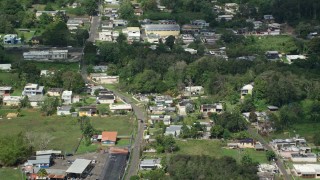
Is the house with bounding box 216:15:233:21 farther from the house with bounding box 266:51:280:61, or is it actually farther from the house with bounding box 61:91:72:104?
the house with bounding box 61:91:72:104

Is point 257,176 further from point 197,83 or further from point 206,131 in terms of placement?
point 197,83

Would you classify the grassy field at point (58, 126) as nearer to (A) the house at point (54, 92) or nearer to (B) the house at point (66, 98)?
(B) the house at point (66, 98)

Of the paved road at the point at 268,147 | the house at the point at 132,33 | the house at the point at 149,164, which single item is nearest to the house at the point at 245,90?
the paved road at the point at 268,147

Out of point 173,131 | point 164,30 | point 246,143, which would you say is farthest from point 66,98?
point 164,30

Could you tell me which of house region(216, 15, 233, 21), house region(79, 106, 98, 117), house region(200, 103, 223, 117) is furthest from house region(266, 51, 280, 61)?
house region(79, 106, 98, 117)

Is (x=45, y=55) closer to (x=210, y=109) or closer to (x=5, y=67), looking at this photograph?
(x=5, y=67)

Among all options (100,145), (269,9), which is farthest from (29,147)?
(269,9)

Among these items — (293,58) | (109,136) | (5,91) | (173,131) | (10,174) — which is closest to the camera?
(10,174)

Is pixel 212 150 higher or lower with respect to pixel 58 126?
higher
